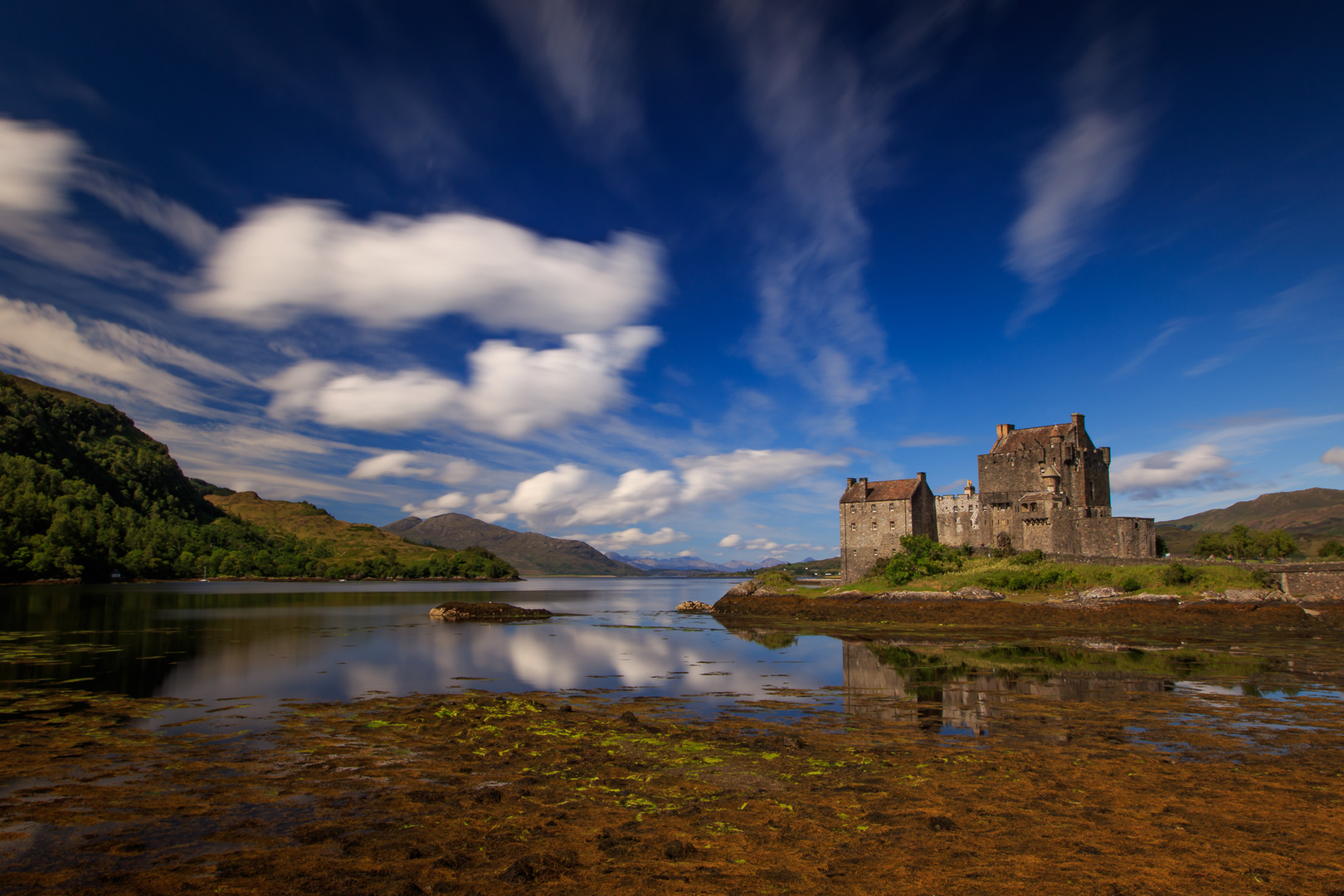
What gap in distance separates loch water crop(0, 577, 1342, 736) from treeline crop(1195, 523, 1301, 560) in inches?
1663

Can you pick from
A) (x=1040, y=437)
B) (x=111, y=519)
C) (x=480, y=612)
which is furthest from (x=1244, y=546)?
(x=111, y=519)

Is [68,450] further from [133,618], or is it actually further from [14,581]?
[133,618]

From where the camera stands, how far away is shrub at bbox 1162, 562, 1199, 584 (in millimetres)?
44812

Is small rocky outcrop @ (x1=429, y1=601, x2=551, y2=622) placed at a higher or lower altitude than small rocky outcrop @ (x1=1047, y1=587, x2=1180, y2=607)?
lower

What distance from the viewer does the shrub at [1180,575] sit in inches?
1764

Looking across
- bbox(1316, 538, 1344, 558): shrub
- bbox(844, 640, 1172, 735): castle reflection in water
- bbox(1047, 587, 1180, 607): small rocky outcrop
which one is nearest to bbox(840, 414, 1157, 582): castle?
bbox(1047, 587, 1180, 607): small rocky outcrop

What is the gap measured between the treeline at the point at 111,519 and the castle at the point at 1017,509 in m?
111

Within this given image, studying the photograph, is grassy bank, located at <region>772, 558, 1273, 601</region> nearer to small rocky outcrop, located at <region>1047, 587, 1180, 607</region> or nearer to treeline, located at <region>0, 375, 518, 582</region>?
small rocky outcrop, located at <region>1047, 587, 1180, 607</region>

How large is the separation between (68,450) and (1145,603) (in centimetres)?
18318

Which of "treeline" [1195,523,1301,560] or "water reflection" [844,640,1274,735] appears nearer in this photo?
"water reflection" [844,640,1274,735]

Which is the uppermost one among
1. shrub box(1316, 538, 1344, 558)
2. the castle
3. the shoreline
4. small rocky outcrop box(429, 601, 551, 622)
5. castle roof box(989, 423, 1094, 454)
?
castle roof box(989, 423, 1094, 454)

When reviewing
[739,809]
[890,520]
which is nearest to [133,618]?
[739,809]

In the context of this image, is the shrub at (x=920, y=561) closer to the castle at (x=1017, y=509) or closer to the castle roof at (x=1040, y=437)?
the castle at (x=1017, y=509)

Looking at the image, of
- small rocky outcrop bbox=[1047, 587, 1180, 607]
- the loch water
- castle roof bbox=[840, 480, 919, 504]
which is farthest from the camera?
castle roof bbox=[840, 480, 919, 504]
